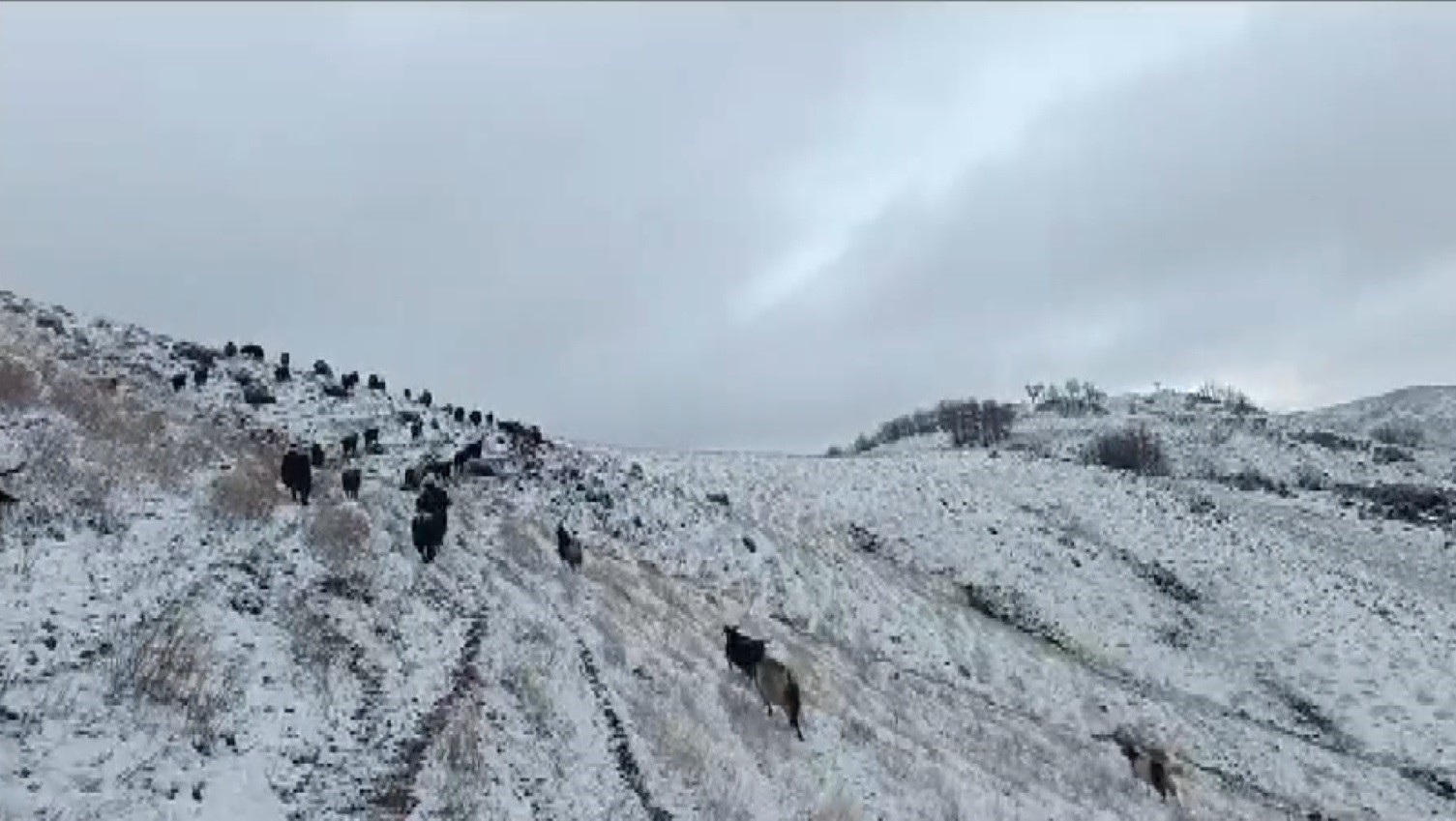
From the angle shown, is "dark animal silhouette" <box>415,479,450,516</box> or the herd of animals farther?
"dark animal silhouette" <box>415,479,450,516</box>

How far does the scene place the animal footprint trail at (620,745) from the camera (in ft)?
51.5

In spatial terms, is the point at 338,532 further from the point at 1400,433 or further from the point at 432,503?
the point at 1400,433

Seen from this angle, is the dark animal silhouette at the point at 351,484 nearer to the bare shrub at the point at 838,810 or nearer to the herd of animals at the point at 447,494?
the herd of animals at the point at 447,494

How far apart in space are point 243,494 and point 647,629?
25.8 ft

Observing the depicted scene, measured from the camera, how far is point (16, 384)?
2586 centimetres

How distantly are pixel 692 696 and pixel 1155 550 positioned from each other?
29.3 metres

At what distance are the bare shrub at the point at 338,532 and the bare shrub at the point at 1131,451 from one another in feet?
215

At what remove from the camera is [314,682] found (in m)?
15.3

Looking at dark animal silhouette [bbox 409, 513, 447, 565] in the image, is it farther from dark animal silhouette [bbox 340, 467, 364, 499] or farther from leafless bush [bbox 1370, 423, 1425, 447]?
leafless bush [bbox 1370, 423, 1425, 447]

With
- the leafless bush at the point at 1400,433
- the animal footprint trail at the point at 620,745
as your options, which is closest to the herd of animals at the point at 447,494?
the animal footprint trail at the point at 620,745

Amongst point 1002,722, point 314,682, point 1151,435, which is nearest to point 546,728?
point 314,682

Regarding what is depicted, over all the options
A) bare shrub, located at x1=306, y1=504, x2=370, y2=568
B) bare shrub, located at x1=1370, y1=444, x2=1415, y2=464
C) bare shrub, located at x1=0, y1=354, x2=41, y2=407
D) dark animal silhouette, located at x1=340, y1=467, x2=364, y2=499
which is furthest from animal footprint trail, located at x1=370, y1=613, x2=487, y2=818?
bare shrub, located at x1=1370, y1=444, x2=1415, y2=464

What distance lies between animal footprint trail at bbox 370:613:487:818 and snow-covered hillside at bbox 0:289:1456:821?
57mm

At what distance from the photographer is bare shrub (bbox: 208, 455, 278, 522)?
21188 mm
